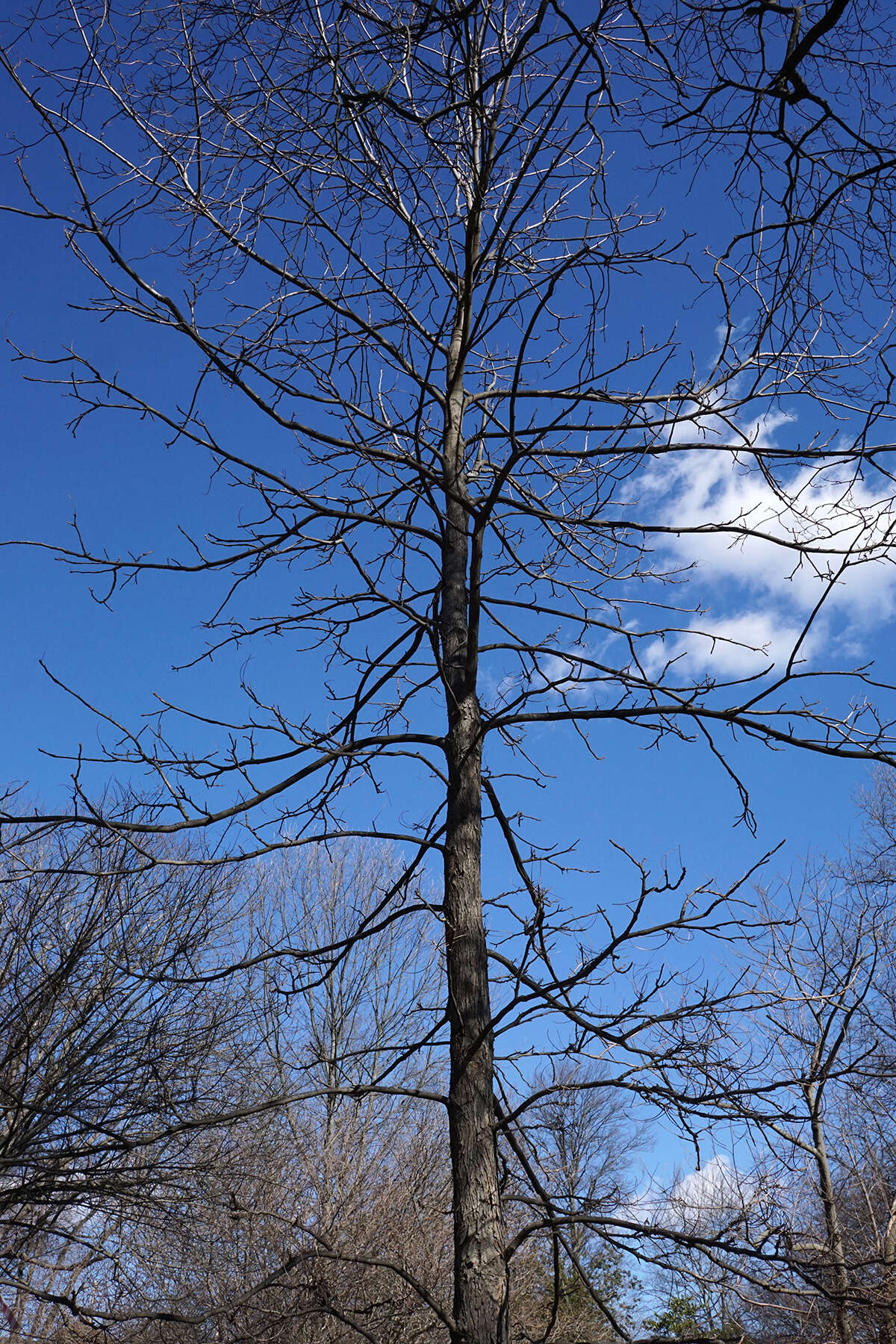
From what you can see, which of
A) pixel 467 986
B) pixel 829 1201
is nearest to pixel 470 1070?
pixel 467 986

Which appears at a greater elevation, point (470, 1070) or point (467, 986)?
point (467, 986)

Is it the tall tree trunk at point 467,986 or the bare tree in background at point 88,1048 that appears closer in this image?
the tall tree trunk at point 467,986

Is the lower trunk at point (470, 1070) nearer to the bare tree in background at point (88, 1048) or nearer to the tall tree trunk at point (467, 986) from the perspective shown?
the tall tree trunk at point (467, 986)

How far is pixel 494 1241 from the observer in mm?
2473

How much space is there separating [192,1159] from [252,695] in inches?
326

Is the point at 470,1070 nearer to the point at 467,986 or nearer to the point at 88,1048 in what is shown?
the point at 467,986

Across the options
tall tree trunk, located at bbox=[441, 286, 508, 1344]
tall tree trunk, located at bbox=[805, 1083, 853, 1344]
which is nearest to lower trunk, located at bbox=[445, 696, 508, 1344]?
tall tree trunk, located at bbox=[441, 286, 508, 1344]

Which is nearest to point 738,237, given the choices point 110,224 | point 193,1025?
point 110,224

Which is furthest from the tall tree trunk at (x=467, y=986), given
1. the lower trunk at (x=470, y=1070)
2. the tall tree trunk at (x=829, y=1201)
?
the tall tree trunk at (x=829, y=1201)

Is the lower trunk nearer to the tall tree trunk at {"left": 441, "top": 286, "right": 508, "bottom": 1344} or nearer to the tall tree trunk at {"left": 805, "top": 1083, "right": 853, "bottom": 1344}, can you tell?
the tall tree trunk at {"left": 441, "top": 286, "right": 508, "bottom": 1344}

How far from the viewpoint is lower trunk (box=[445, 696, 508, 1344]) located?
243cm

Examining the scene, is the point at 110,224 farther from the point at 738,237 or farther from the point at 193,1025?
the point at 193,1025

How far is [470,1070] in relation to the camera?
266 cm

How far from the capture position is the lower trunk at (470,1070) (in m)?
2.43
